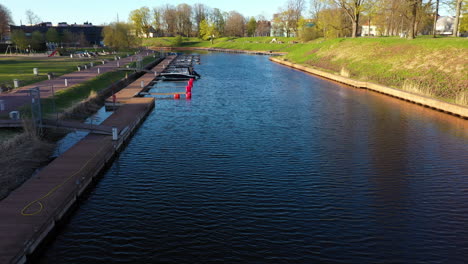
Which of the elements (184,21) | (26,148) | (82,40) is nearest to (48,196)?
(26,148)

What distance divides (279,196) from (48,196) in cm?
903

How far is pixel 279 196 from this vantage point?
15742 mm

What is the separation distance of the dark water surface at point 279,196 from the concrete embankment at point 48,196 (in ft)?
2.10

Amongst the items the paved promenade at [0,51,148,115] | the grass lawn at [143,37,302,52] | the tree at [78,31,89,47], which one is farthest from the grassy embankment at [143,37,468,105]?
the tree at [78,31,89,47]

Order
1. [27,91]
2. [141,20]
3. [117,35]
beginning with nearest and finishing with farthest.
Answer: [27,91] → [117,35] → [141,20]

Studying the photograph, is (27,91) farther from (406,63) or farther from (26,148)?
(406,63)

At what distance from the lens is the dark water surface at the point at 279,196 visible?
1199 cm

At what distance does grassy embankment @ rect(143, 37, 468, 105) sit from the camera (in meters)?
37.3

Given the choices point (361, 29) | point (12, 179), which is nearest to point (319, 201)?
point (12, 179)

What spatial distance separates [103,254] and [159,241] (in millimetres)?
1771

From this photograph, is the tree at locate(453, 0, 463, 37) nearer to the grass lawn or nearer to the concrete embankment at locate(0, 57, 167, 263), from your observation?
the concrete embankment at locate(0, 57, 167, 263)

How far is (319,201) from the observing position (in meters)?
15.4

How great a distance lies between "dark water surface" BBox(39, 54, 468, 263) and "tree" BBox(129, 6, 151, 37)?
486 feet

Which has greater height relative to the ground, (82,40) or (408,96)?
(82,40)
